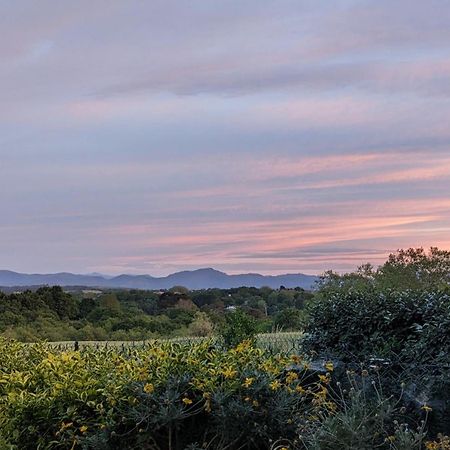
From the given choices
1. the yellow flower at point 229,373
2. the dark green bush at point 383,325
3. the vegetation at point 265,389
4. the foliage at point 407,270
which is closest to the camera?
the vegetation at point 265,389

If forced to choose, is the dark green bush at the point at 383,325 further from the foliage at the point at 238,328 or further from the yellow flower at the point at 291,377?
the foliage at the point at 238,328

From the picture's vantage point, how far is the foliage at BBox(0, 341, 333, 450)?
5691 mm

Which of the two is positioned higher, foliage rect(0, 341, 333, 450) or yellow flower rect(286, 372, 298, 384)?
yellow flower rect(286, 372, 298, 384)

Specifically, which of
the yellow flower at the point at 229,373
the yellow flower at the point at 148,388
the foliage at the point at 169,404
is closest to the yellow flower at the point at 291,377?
the foliage at the point at 169,404

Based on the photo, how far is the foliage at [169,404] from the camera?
569 cm

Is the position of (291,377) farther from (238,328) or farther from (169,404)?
(238,328)

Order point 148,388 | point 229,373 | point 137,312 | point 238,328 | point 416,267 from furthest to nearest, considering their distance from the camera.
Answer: point 137,312 < point 416,267 < point 238,328 < point 229,373 < point 148,388

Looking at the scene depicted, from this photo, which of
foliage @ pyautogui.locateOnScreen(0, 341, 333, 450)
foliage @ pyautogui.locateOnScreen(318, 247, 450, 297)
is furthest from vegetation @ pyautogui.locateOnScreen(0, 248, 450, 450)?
foliage @ pyautogui.locateOnScreen(318, 247, 450, 297)

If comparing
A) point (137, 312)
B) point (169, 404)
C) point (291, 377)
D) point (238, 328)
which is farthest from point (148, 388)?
point (137, 312)

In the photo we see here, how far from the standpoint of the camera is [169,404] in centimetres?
566

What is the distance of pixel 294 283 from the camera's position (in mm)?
25141

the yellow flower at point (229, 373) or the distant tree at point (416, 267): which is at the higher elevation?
the distant tree at point (416, 267)

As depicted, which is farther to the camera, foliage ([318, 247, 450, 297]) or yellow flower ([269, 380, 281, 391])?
foliage ([318, 247, 450, 297])

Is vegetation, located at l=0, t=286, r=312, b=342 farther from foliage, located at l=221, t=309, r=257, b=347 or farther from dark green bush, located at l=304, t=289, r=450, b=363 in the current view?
dark green bush, located at l=304, t=289, r=450, b=363
